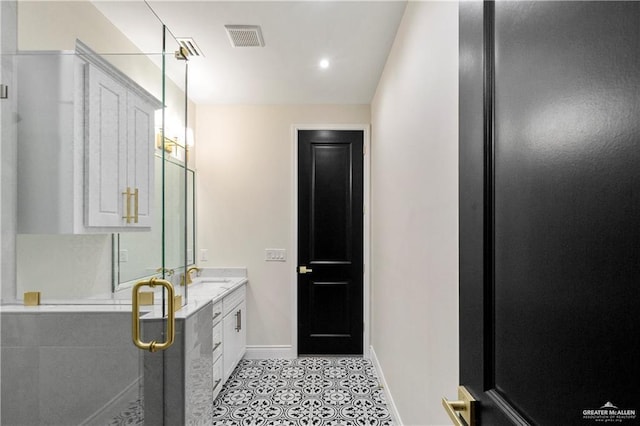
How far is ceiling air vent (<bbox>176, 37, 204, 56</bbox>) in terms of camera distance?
2375mm

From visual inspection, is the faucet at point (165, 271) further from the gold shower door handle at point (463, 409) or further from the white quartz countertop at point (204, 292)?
the gold shower door handle at point (463, 409)

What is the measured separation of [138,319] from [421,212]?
1265 mm

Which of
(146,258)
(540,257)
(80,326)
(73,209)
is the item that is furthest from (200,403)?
(540,257)

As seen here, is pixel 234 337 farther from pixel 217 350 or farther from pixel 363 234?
pixel 363 234

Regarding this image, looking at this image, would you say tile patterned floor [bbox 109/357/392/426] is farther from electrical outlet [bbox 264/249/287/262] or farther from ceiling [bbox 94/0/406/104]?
ceiling [bbox 94/0/406/104]

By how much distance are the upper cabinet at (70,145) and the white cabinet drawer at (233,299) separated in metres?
1.81

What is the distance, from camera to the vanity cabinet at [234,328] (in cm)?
298

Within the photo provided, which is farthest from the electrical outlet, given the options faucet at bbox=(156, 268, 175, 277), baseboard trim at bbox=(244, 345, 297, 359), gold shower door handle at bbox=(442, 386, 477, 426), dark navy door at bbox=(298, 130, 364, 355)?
gold shower door handle at bbox=(442, 386, 477, 426)

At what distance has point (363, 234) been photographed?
145 inches

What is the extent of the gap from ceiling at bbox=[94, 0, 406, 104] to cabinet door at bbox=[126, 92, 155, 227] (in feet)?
0.75

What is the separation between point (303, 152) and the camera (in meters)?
3.72

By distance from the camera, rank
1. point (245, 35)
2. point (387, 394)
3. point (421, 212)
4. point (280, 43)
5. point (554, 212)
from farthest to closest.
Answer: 1. point (387, 394)
2. point (280, 43)
3. point (245, 35)
4. point (421, 212)
5. point (554, 212)

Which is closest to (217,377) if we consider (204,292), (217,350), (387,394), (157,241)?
(217,350)

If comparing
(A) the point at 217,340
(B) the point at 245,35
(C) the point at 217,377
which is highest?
(B) the point at 245,35
